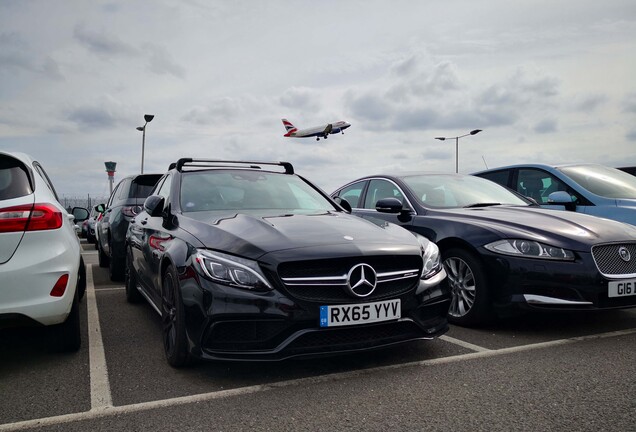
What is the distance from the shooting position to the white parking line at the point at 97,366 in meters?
2.96

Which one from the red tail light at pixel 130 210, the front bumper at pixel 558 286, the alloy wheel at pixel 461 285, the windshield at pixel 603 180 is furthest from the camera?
the red tail light at pixel 130 210

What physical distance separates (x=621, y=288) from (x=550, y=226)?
700 millimetres

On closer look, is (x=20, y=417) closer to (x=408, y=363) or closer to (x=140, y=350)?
(x=140, y=350)

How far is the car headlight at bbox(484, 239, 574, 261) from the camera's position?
4.11 m

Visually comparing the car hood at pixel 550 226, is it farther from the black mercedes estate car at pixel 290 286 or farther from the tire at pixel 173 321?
the tire at pixel 173 321

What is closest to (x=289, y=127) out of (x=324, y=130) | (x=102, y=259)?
(x=324, y=130)

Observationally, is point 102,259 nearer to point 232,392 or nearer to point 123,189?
point 123,189

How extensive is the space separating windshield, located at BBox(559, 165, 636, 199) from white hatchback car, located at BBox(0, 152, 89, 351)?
5635mm

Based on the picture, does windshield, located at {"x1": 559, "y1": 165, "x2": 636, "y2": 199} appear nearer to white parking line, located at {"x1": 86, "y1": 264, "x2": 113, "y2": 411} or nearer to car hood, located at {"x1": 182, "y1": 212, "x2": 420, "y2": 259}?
car hood, located at {"x1": 182, "y1": 212, "x2": 420, "y2": 259}

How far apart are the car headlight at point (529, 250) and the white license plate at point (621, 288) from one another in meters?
0.36

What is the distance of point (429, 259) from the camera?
3656 mm

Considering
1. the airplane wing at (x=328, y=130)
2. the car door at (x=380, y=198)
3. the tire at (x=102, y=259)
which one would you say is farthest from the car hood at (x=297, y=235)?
the airplane wing at (x=328, y=130)

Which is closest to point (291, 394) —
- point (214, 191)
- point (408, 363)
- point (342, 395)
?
point (342, 395)

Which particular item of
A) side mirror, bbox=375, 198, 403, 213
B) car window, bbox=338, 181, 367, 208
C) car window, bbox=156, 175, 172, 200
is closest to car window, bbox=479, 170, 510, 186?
car window, bbox=338, 181, 367, 208
